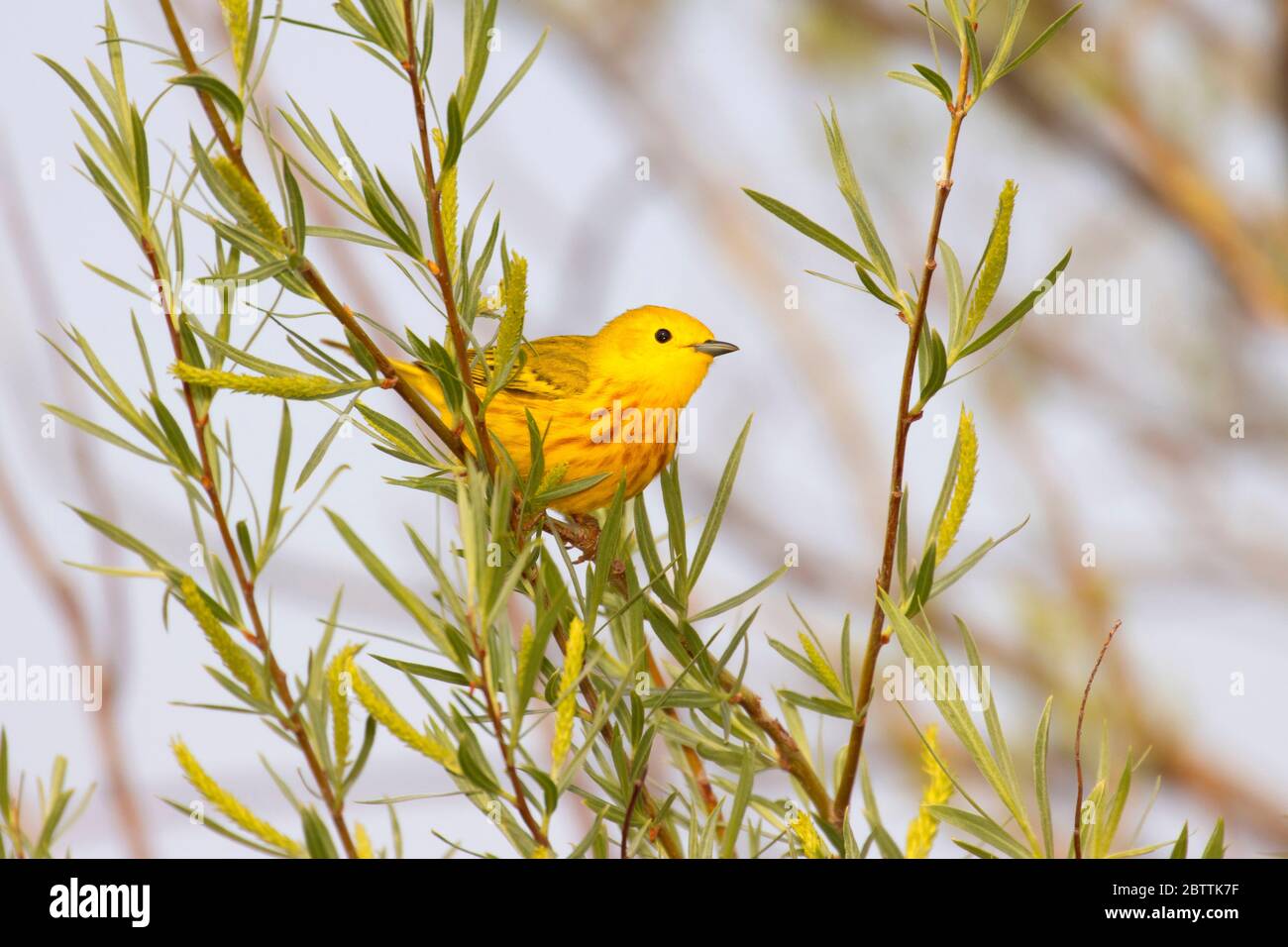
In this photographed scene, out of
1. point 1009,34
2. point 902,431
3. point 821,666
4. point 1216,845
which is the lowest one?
point 1216,845

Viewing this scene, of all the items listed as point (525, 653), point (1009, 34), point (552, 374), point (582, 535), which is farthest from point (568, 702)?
point (552, 374)

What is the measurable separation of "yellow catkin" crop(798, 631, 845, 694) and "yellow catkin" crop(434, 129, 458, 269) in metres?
0.29

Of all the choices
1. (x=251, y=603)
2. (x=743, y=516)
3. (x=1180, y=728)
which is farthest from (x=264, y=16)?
(x=1180, y=728)

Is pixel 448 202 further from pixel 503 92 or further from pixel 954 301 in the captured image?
pixel 954 301

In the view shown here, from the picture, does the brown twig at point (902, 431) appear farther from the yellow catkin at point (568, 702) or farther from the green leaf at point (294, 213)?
the green leaf at point (294, 213)

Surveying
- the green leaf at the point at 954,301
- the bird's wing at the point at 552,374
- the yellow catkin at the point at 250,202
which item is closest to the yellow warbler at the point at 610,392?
the bird's wing at the point at 552,374

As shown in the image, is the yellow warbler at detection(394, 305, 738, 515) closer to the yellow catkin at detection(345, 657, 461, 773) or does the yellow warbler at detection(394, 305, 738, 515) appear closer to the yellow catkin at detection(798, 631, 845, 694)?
the yellow catkin at detection(798, 631, 845, 694)

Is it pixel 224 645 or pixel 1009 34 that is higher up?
pixel 1009 34

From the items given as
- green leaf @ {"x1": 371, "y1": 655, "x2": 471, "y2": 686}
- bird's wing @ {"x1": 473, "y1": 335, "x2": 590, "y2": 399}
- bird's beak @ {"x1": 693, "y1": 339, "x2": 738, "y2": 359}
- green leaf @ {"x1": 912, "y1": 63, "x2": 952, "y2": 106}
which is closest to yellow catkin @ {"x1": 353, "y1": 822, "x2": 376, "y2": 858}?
green leaf @ {"x1": 371, "y1": 655, "x2": 471, "y2": 686}

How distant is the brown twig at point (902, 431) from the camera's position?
0.58 metres

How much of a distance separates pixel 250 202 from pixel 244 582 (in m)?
0.17

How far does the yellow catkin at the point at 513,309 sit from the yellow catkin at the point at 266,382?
8cm

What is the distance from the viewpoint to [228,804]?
0.51 m
